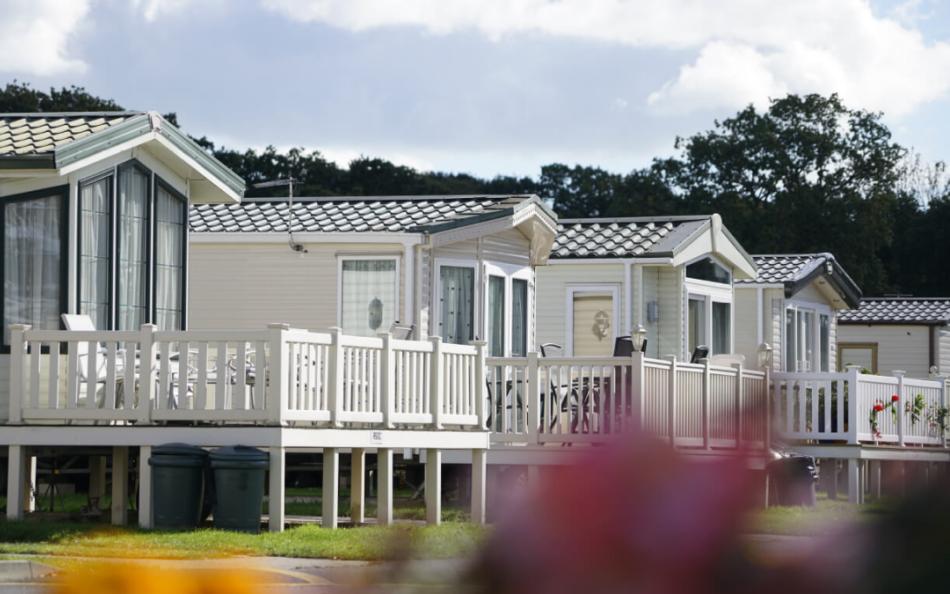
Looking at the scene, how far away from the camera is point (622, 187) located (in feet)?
249

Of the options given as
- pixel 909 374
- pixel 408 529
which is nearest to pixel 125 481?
pixel 408 529

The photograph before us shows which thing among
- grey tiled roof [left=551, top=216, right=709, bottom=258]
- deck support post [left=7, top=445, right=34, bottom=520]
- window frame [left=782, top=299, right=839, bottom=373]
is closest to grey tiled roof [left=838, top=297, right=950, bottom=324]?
window frame [left=782, top=299, right=839, bottom=373]

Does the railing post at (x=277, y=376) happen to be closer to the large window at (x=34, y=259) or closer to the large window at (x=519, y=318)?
the large window at (x=34, y=259)

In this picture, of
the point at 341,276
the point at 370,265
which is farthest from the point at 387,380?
the point at 341,276

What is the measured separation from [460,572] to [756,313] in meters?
34.8

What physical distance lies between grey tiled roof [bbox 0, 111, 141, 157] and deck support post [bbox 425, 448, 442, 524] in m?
5.00

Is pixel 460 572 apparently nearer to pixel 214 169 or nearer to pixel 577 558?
pixel 577 558

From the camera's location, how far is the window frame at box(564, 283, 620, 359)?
Result: 28594mm

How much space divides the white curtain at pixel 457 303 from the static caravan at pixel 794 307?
10647 millimetres

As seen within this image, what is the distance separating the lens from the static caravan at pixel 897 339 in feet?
151

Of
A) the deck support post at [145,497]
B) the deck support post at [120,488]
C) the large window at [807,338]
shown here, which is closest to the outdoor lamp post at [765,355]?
the deck support post at [145,497]

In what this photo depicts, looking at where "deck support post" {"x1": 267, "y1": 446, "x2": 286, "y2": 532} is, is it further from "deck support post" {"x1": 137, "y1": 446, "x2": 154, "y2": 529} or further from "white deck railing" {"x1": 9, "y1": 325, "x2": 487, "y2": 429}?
"deck support post" {"x1": 137, "y1": 446, "x2": 154, "y2": 529}

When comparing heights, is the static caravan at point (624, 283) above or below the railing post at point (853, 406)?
above

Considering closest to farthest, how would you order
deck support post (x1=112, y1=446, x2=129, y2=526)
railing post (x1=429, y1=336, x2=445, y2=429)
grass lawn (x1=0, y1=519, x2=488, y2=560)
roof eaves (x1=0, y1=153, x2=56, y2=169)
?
grass lawn (x1=0, y1=519, x2=488, y2=560)
deck support post (x1=112, y1=446, x2=129, y2=526)
roof eaves (x1=0, y1=153, x2=56, y2=169)
railing post (x1=429, y1=336, x2=445, y2=429)
